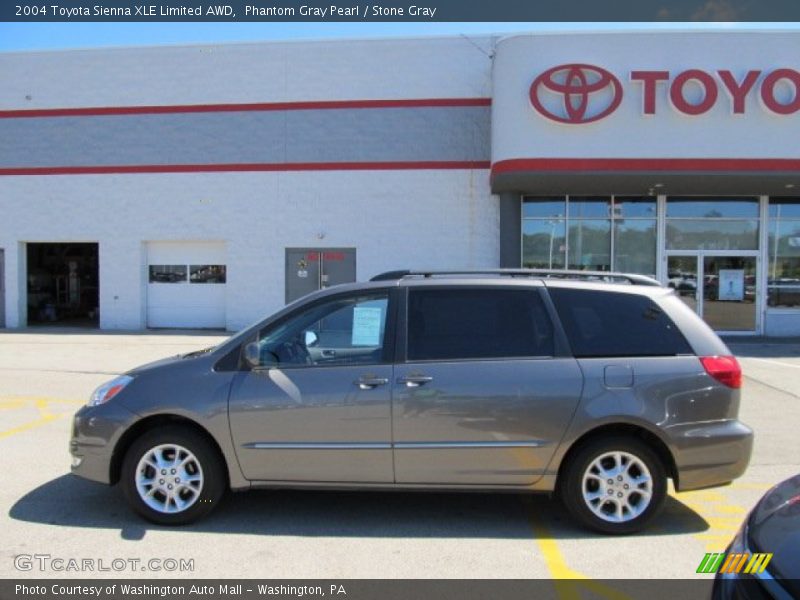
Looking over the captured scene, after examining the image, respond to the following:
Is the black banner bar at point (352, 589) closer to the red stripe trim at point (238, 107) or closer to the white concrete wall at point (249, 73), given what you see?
the red stripe trim at point (238, 107)

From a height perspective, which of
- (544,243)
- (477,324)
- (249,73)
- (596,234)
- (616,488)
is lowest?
(616,488)

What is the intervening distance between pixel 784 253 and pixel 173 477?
54.2 feet

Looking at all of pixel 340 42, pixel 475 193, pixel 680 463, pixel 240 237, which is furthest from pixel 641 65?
pixel 680 463

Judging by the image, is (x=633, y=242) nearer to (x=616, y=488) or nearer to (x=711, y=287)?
(x=711, y=287)

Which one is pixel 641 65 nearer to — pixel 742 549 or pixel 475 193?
pixel 475 193

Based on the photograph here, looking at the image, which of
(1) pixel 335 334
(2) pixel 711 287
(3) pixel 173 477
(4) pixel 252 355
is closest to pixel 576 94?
(2) pixel 711 287

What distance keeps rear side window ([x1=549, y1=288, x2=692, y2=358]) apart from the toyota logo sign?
10009 mm

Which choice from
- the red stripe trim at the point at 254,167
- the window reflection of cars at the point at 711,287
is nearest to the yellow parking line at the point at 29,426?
the red stripe trim at the point at 254,167

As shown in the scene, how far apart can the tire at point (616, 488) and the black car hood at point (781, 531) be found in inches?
47.5

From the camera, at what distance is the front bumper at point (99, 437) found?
4.21 m

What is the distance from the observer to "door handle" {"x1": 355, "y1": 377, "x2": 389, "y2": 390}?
163 inches

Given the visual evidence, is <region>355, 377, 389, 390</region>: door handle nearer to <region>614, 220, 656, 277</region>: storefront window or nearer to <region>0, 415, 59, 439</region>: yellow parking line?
<region>0, 415, 59, 439</region>: yellow parking line

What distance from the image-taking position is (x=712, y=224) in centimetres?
1585

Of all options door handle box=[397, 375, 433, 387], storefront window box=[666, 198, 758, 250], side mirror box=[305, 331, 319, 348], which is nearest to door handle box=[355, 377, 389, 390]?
door handle box=[397, 375, 433, 387]
